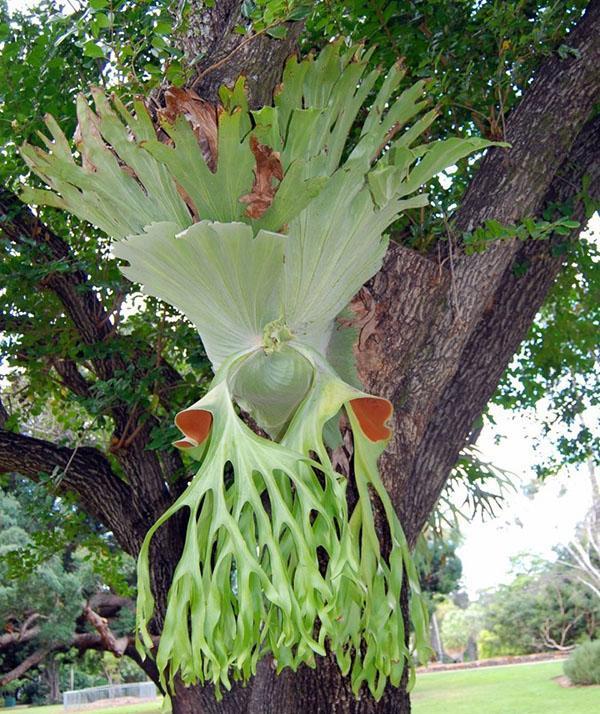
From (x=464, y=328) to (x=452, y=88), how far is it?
0.82 meters

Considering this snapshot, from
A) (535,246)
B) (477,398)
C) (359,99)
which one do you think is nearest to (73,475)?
(477,398)

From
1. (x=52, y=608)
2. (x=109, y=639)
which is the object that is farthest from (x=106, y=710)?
(x=109, y=639)

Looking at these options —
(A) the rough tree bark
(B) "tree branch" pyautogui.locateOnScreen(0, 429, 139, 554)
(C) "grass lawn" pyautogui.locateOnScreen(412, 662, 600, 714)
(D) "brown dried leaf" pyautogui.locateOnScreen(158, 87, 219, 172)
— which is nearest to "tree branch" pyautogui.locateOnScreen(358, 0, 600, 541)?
(A) the rough tree bark

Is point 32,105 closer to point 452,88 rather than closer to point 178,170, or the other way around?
point 452,88

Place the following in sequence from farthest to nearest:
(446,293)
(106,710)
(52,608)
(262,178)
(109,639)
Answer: (106,710) < (52,608) < (109,639) < (446,293) < (262,178)

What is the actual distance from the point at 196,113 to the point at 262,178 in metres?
0.25

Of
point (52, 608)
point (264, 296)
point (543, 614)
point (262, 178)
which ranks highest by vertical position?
point (543, 614)

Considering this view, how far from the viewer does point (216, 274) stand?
1.27 m

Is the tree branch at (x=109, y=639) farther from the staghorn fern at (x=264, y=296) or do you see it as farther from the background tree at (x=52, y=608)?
the staghorn fern at (x=264, y=296)

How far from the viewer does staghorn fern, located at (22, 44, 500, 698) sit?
1.22 metres

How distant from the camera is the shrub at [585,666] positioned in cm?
1350

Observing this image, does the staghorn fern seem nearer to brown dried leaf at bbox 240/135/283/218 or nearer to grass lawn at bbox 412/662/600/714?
brown dried leaf at bbox 240/135/283/218

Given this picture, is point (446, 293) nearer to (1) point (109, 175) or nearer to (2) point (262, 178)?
(2) point (262, 178)

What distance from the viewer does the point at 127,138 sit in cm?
126
